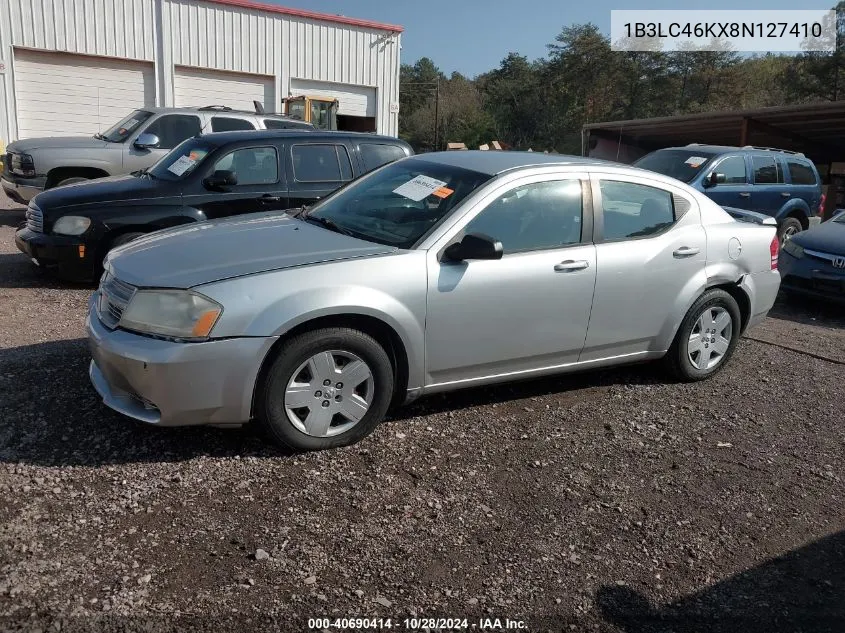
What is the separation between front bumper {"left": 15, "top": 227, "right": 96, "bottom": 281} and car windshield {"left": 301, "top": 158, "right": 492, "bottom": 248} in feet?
9.73

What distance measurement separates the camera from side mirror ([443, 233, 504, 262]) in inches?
164

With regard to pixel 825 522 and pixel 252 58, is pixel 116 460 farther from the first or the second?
pixel 252 58

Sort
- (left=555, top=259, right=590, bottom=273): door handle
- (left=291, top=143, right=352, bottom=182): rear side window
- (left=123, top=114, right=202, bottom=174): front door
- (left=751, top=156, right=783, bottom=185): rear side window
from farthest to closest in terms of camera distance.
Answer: (left=751, top=156, right=783, bottom=185): rear side window
(left=123, top=114, right=202, bottom=174): front door
(left=291, top=143, right=352, bottom=182): rear side window
(left=555, top=259, right=590, bottom=273): door handle

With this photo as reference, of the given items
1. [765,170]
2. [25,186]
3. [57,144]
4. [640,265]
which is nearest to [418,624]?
[640,265]

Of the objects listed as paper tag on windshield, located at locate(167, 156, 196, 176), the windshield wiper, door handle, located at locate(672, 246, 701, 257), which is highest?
paper tag on windshield, located at locate(167, 156, 196, 176)

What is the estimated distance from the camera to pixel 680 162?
11367 millimetres

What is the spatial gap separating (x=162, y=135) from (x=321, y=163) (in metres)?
4.95

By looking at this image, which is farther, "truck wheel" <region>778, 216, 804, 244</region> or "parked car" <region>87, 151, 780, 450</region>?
"truck wheel" <region>778, 216, 804, 244</region>

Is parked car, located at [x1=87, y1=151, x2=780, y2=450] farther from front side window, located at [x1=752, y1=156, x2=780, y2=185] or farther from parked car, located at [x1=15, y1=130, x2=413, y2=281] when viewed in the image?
front side window, located at [x1=752, y1=156, x2=780, y2=185]

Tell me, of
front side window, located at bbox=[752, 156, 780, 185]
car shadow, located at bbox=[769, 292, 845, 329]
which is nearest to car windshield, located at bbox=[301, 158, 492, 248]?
car shadow, located at bbox=[769, 292, 845, 329]

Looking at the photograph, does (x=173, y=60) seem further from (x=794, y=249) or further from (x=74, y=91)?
(x=794, y=249)

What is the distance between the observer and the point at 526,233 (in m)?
4.59

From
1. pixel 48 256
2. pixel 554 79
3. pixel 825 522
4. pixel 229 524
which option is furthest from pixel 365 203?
pixel 554 79

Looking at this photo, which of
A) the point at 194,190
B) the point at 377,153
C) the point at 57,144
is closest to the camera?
the point at 194,190
